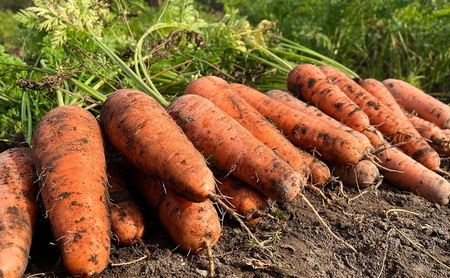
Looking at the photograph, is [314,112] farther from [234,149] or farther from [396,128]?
[234,149]

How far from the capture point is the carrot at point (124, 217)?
2186 millimetres

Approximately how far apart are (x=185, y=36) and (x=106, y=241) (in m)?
2.55

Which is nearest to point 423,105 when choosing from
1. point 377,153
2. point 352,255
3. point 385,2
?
point 377,153

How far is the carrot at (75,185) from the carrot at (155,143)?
16 cm

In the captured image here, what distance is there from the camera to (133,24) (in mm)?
4473

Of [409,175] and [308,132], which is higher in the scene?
[308,132]

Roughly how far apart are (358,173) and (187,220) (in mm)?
1502

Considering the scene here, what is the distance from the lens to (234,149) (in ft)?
8.46

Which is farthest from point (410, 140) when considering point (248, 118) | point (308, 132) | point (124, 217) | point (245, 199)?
point (124, 217)

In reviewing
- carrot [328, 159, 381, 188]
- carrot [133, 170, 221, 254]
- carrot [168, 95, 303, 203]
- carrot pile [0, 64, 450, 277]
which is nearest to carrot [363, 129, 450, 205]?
carrot pile [0, 64, 450, 277]

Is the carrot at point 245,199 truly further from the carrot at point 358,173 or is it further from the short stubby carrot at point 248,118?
the carrot at point 358,173

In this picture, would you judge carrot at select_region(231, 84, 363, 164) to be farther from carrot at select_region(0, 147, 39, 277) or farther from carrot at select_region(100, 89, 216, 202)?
carrot at select_region(0, 147, 39, 277)

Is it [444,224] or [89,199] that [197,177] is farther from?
[444,224]

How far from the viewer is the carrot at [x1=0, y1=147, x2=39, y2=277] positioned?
1.84 metres
